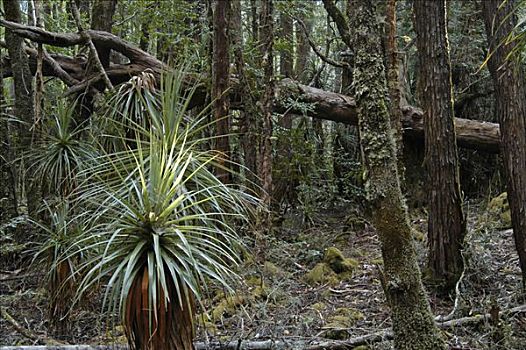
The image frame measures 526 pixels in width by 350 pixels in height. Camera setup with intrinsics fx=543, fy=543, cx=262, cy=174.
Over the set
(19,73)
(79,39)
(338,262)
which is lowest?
(338,262)

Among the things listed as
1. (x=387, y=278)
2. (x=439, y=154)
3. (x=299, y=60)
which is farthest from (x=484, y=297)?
(x=299, y=60)

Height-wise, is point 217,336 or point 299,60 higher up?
point 299,60

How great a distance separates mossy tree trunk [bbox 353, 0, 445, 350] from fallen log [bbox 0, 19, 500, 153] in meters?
4.03

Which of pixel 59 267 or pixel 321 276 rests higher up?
pixel 59 267

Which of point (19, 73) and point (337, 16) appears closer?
point (19, 73)

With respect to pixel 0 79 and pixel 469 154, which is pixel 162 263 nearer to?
pixel 0 79

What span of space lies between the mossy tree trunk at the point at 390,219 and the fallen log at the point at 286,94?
403 centimetres

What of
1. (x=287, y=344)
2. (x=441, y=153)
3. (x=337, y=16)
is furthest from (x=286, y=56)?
(x=287, y=344)

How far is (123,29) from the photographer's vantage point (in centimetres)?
1141

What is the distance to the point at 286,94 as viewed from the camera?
26.9 feet

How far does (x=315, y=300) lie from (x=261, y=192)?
5.87 feet

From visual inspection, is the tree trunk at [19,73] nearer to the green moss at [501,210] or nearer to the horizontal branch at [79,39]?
the horizontal branch at [79,39]

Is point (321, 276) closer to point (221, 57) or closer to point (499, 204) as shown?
point (221, 57)

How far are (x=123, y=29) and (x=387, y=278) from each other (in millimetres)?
9699
